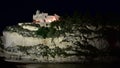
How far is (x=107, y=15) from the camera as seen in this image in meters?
160

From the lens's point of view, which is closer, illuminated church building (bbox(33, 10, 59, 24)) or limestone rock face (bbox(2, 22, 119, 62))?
limestone rock face (bbox(2, 22, 119, 62))

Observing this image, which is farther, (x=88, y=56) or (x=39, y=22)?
(x=39, y=22)

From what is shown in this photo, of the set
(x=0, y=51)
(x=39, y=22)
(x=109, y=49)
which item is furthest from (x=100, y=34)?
(x=0, y=51)

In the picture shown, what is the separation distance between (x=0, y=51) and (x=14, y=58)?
1022 centimetres

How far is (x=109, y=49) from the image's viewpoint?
14950 centimetres

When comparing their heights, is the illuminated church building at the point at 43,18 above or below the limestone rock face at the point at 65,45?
above

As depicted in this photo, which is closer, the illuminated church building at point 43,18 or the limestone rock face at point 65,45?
the limestone rock face at point 65,45

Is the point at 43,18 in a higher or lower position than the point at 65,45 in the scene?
higher

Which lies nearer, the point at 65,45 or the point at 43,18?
the point at 65,45

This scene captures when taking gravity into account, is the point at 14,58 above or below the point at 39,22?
below

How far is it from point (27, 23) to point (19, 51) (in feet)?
31.1

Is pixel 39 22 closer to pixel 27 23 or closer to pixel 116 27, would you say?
pixel 27 23

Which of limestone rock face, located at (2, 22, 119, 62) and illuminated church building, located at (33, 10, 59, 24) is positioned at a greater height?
illuminated church building, located at (33, 10, 59, 24)

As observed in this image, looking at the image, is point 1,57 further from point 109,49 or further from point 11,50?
point 109,49
